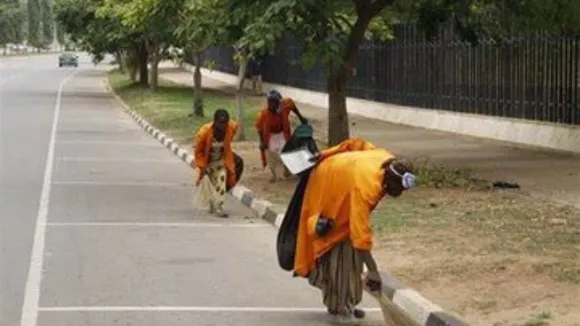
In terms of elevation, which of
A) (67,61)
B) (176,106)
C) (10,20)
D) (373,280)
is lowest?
(176,106)

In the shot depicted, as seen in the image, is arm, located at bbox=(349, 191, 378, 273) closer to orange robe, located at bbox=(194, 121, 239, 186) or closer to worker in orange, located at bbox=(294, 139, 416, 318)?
worker in orange, located at bbox=(294, 139, 416, 318)

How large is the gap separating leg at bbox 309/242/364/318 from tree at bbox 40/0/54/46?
15507cm

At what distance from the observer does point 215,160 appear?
12805 millimetres

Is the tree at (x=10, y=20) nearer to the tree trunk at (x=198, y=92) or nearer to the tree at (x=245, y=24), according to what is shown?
the tree trunk at (x=198, y=92)

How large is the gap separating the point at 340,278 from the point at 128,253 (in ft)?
11.7

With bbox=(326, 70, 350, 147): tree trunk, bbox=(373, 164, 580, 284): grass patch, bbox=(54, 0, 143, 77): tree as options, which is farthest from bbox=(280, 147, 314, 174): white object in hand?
bbox=(54, 0, 143, 77): tree

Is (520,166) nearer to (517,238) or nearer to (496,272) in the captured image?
(517,238)

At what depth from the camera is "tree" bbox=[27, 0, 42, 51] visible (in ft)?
507

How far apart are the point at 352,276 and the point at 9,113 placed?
2675cm

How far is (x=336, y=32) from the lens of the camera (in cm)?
1495

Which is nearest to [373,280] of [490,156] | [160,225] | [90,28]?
[160,225]

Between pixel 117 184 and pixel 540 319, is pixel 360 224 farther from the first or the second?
pixel 117 184

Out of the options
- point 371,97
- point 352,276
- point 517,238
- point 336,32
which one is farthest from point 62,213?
point 371,97

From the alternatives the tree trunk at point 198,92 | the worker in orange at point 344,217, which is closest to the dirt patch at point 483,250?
the worker in orange at point 344,217
